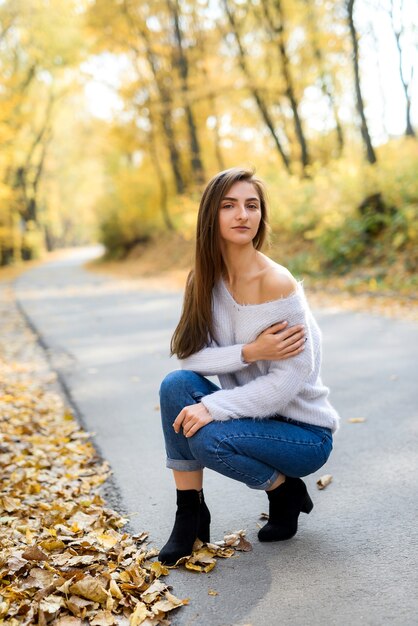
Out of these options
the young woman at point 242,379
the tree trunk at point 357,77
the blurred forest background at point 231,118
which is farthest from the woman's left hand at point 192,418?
the tree trunk at point 357,77

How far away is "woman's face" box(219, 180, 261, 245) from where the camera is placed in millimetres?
3041

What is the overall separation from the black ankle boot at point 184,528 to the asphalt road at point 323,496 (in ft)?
0.31

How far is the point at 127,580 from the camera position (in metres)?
2.77

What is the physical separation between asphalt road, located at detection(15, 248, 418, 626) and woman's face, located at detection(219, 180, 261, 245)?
1414 millimetres

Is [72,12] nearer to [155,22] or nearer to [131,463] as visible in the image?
[155,22]

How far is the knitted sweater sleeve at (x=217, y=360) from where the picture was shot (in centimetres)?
300

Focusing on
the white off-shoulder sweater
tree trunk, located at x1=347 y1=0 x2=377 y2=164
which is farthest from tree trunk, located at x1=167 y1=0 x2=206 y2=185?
the white off-shoulder sweater

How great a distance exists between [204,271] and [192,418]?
0.71 meters

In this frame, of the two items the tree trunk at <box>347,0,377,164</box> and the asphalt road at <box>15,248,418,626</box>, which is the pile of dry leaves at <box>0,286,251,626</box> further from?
the tree trunk at <box>347,0,377,164</box>

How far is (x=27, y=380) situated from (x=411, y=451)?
175 inches

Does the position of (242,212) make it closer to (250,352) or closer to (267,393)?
Result: (250,352)

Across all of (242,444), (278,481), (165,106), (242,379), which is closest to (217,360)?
(242,379)

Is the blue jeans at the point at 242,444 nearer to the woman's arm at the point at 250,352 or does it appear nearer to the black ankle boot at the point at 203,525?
the woman's arm at the point at 250,352

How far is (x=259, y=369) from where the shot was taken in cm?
305
